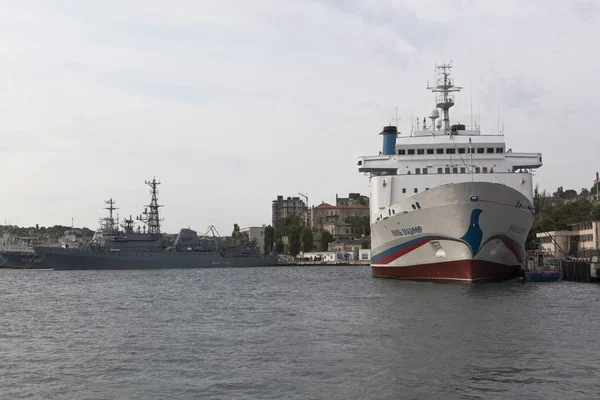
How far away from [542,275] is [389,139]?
15.5 m

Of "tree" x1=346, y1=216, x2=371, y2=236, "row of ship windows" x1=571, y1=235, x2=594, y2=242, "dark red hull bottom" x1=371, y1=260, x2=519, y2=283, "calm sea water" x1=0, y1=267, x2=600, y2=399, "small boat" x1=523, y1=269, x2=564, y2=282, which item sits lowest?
"calm sea water" x1=0, y1=267, x2=600, y2=399

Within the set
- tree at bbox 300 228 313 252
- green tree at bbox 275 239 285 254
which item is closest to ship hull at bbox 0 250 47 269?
tree at bbox 300 228 313 252

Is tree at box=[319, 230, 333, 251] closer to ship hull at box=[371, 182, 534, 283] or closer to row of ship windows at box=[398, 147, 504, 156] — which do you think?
row of ship windows at box=[398, 147, 504, 156]

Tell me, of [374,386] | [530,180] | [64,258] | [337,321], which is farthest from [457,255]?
[64,258]

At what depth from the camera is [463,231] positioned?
123 ft

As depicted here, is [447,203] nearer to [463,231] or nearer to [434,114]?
[463,231]

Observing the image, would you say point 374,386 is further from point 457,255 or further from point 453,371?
point 457,255

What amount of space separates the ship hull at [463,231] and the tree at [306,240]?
11023 cm

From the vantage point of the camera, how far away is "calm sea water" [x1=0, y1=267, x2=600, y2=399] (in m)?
16.2

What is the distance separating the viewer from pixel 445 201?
37.7m

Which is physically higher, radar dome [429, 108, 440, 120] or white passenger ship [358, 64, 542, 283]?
radar dome [429, 108, 440, 120]

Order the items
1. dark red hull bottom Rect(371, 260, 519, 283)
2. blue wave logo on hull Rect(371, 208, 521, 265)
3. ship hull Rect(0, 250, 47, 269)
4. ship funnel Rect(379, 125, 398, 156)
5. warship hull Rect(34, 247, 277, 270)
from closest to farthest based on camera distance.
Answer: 1. blue wave logo on hull Rect(371, 208, 521, 265)
2. dark red hull bottom Rect(371, 260, 519, 283)
3. ship funnel Rect(379, 125, 398, 156)
4. warship hull Rect(34, 247, 277, 270)
5. ship hull Rect(0, 250, 47, 269)

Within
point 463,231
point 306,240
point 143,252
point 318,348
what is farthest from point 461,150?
point 306,240

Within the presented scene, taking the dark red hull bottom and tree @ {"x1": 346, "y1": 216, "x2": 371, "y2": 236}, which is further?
tree @ {"x1": 346, "y1": 216, "x2": 371, "y2": 236}
